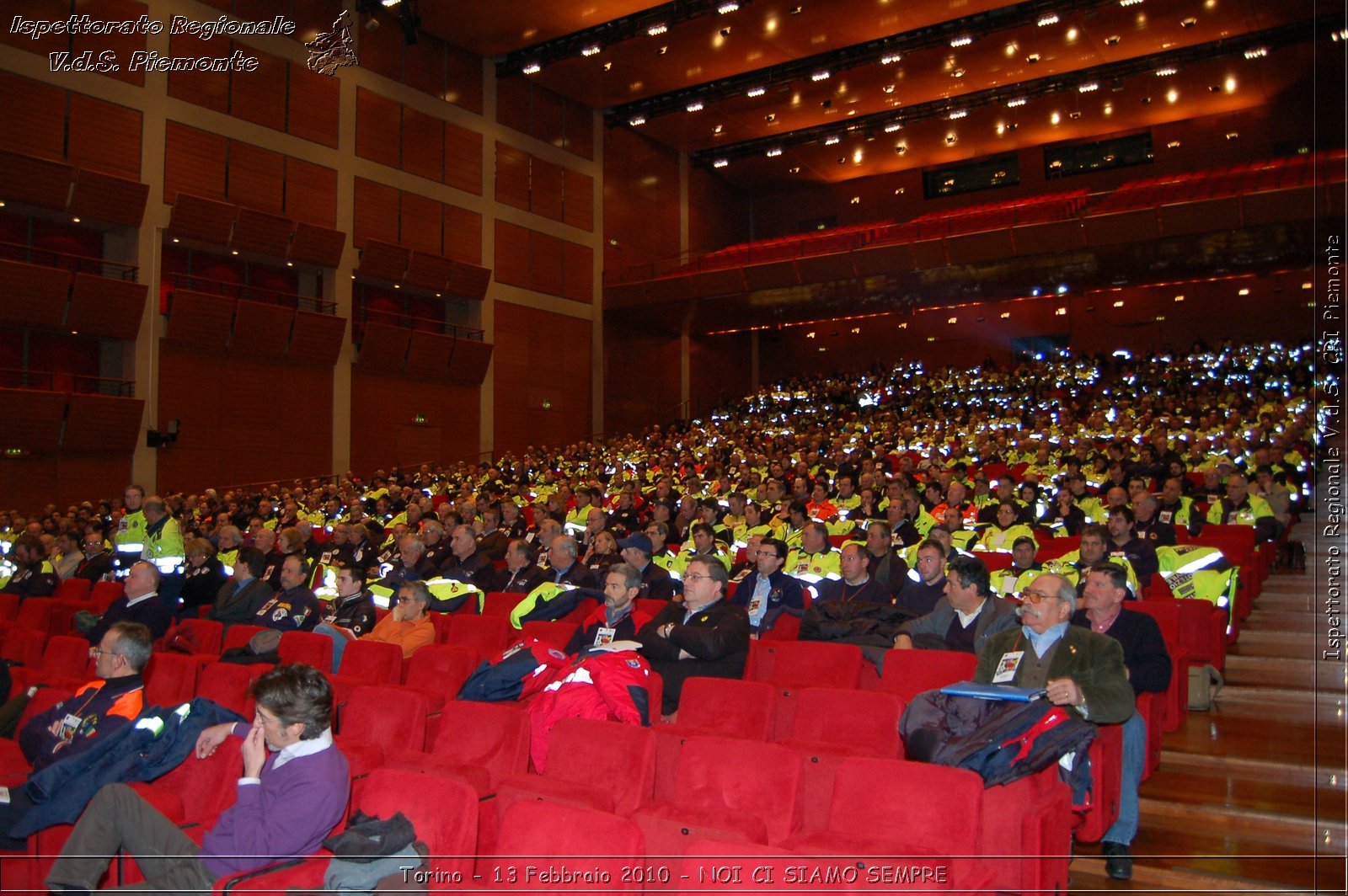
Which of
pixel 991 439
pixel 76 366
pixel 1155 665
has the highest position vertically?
pixel 76 366

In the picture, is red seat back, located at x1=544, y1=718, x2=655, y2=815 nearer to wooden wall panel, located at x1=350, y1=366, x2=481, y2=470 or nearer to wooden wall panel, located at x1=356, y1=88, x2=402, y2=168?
wooden wall panel, located at x1=350, y1=366, x2=481, y2=470

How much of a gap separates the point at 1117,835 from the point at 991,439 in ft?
30.0

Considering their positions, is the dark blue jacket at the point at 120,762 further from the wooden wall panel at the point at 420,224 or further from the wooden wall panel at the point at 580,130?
the wooden wall panel at the point at 580,130

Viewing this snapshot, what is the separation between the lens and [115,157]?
12.4 metres

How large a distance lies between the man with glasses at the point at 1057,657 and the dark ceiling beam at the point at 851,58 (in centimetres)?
1323

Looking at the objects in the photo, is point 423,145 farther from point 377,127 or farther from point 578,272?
point 578,272

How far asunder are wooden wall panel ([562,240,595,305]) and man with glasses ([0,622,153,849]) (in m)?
16.0

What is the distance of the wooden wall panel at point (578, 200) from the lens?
1870 centimetres

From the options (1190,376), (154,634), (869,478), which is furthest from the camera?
(1190,376)

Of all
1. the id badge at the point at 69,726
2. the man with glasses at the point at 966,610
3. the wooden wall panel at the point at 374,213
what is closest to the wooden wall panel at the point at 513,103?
the wooden wall panel at the point at 374,213

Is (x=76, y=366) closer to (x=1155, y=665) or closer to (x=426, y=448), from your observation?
(x=426, y=448)

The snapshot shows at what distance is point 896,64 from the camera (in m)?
16.0

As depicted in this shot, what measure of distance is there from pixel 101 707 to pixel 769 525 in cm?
527

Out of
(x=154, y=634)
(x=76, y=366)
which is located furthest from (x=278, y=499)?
(x=154, y=634)
